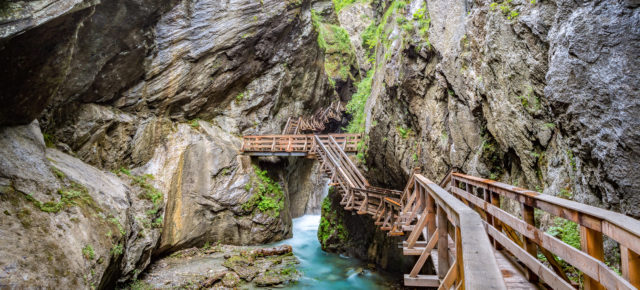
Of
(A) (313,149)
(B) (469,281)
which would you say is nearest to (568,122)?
(B) (469,281)

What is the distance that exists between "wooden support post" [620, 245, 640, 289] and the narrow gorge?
0.01 metres

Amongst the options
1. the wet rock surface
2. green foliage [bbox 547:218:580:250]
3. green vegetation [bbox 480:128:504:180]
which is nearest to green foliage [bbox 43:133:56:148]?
the wet rock surface

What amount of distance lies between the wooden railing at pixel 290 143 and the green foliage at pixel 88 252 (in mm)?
9935

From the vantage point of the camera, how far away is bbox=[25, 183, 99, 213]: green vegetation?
20.1 feet

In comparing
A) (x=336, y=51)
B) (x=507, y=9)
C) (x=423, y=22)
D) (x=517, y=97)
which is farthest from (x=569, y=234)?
(x=336, y=51)

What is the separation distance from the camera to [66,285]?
17.8 feet

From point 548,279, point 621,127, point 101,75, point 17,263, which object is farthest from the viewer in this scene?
point 101,75

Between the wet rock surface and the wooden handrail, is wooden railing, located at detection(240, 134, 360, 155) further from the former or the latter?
the wooden handrail

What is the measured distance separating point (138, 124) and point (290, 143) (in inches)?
272

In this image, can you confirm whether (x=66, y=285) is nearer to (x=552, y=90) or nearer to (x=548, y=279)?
(x=548, y=279)

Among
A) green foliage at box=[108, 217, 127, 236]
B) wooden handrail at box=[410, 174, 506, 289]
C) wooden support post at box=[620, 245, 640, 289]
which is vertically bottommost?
green foliage at box=[108, 217, 127, 236]

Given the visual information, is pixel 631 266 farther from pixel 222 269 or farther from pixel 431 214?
pixel 222 269

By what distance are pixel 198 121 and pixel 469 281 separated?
1618 cm

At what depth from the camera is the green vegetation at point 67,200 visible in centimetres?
612
